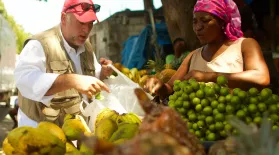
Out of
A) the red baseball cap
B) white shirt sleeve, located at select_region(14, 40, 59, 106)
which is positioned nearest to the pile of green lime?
white shirt sleeve, located at select_region(14, 40, 59, 106)

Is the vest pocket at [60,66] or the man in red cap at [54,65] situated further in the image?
the vest pocket at [60,66]

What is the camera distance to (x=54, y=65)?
3260 millimetres

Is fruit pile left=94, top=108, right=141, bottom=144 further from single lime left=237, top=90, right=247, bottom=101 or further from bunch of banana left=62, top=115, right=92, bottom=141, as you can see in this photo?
single lime left=237, top=90, right=247, bottom=101

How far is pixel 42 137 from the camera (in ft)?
5.77

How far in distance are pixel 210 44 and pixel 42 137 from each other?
187cm

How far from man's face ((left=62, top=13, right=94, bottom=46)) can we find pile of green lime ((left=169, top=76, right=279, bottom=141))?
134 centimetres

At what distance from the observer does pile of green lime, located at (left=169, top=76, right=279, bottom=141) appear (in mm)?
2000

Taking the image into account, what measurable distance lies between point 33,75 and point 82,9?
701 millimetres

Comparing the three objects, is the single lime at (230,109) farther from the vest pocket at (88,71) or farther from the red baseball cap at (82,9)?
the vest pocket at (88,71)

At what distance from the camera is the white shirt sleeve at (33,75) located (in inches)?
116

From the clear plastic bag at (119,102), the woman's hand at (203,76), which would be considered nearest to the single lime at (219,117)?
the woman's hand at (203,76)

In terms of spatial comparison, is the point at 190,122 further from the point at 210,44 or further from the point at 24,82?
the point at 24,82

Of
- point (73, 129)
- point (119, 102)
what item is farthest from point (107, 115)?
point (119, 102)

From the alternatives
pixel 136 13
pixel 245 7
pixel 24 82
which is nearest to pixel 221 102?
pixel 24 82
